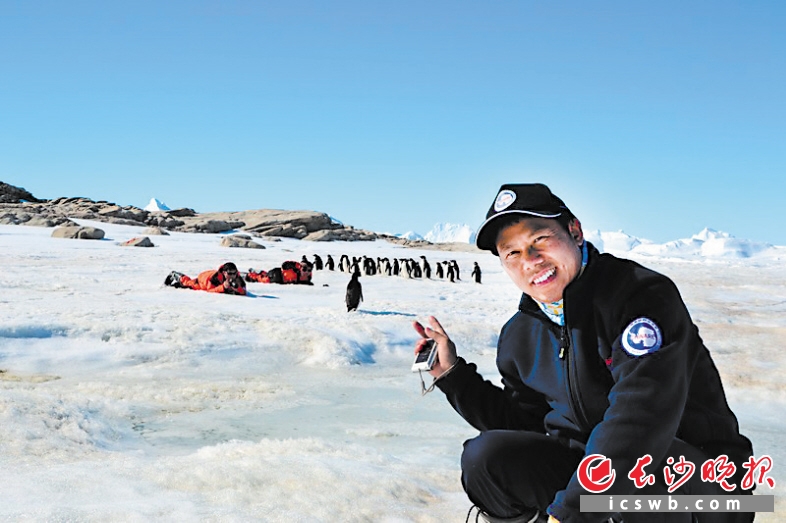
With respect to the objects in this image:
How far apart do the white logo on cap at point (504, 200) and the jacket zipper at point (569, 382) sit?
348mm

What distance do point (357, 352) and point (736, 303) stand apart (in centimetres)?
1139

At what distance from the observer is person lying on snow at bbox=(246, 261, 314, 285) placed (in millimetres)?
14148

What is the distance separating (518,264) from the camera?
1.84m

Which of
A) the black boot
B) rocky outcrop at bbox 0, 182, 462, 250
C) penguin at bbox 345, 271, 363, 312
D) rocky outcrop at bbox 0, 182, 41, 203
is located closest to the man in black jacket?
penguin at bbox 345, 271, 363, 312

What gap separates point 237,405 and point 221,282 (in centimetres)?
669

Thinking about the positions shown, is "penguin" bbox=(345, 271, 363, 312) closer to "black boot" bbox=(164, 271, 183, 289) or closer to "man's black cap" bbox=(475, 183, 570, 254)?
"black boot" bbox=(164, 271, 183, 289)

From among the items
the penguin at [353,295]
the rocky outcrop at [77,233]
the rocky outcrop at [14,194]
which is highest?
the rocky outcrop at [14,194]

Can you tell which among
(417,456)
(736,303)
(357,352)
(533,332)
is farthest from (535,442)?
(736,303)

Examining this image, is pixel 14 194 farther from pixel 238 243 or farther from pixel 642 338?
pixel 642 338

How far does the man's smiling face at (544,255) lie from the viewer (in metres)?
1.79

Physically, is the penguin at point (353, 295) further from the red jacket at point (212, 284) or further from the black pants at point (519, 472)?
the black pants at point (519, 472)

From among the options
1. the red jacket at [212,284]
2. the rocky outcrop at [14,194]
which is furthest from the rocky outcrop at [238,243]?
the rocky outcrop at [14,194]

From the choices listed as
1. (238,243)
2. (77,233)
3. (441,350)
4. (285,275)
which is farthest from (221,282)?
(238,243)

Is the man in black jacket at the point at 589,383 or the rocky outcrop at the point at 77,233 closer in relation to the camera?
the man in black jacket at the point at 589,383
